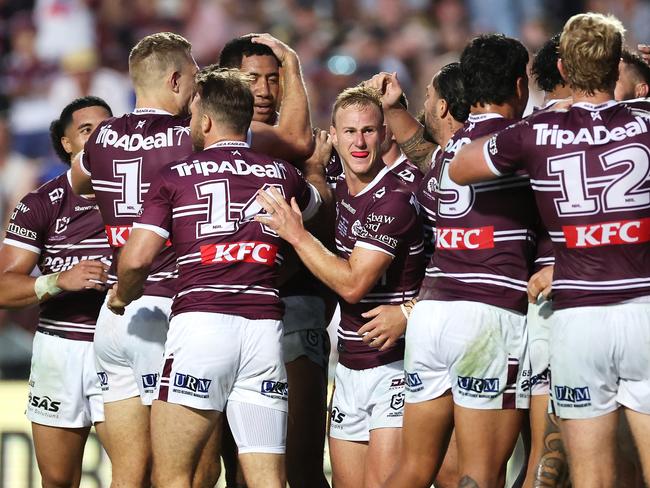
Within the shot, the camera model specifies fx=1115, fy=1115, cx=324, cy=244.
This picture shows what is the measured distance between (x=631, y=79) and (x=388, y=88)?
4.73ft

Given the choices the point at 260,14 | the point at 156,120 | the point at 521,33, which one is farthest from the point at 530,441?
the point at 260,14

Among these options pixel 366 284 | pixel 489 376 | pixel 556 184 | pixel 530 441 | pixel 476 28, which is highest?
pixel 476 28

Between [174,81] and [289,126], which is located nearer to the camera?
[174,81]

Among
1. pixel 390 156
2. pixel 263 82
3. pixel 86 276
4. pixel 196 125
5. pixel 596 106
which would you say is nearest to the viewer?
pixel 596 106

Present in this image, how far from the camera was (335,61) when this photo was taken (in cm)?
1520

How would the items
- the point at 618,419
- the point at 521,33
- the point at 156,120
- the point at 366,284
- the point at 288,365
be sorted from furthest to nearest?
the point at 521,33
the point at 288,365
the point at 156,120
the point at 366,284
the point at 618,419

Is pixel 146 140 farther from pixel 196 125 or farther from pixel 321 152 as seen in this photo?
pixel 321 152

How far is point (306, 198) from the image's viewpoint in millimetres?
5926

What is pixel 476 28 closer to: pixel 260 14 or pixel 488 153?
→ pixel 260 14

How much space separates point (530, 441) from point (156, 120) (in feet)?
9.15

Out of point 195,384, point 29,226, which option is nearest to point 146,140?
point 29,226

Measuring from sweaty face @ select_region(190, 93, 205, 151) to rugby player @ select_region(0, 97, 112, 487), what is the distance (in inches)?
51.1

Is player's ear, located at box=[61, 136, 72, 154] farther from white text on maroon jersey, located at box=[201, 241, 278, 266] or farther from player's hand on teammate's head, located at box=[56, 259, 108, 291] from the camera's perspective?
white text on maroon jersey, located at box=[201, 241, 278, 266]

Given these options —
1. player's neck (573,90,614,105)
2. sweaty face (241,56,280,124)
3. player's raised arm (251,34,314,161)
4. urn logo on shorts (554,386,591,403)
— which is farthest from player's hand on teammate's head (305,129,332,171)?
urn logo on shorts (554,386,591,403)
